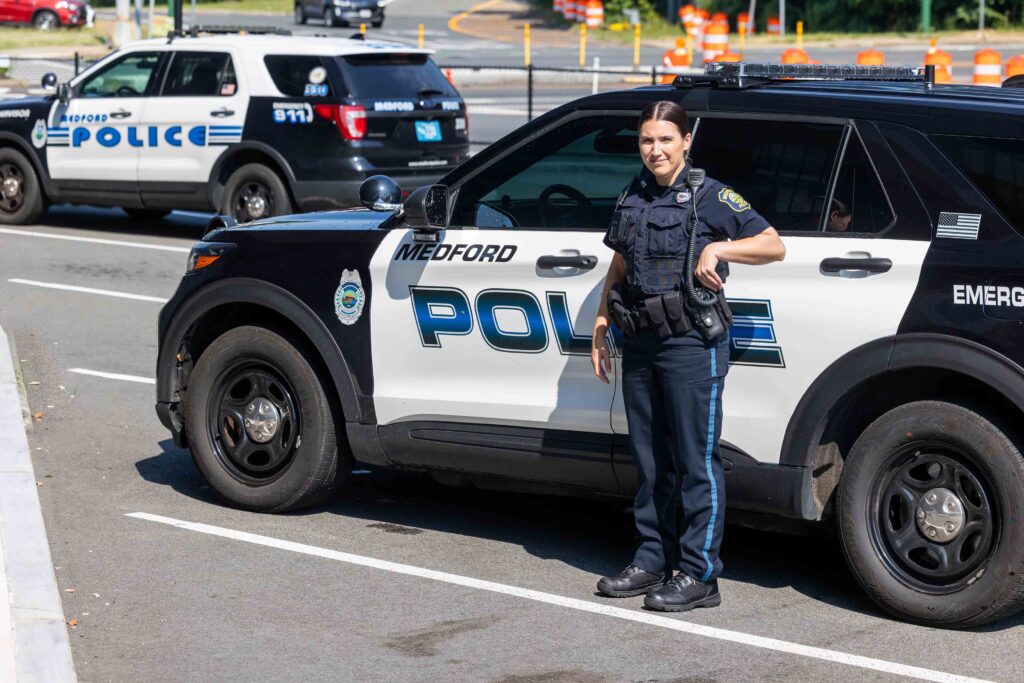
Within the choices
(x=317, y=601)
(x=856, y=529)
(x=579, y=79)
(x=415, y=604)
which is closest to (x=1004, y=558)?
(x=856, y=529)

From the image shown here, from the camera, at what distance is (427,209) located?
6.04 meters

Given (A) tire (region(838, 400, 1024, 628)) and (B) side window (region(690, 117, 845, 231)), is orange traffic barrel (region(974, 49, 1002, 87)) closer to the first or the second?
(B) side window (region(690, 117, 845, 231))

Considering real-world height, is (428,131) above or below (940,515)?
above

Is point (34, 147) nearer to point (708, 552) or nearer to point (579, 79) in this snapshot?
point (708, 552)

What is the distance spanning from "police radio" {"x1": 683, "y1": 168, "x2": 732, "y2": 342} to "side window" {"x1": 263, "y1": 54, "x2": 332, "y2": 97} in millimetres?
9180

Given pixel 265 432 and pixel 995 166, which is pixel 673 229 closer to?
pixel 995 166

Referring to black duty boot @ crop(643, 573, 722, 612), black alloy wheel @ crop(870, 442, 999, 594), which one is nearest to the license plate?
black duty boot @ crop(643, 573, 722, 612)

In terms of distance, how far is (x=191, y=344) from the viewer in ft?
23.1

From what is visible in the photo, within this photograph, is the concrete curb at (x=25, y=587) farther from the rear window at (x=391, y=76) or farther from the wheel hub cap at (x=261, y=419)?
the rear window at (x=391, y=76)

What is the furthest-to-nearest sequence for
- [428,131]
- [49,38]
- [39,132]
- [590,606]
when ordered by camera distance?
[49,38], [39,132], [428,131], [590,606]

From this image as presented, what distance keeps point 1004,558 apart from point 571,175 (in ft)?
7.03

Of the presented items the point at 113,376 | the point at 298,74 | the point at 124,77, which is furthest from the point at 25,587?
the point at 124,77

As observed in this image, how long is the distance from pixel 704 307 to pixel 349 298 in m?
1.70

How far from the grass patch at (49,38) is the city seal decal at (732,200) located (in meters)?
36.5
